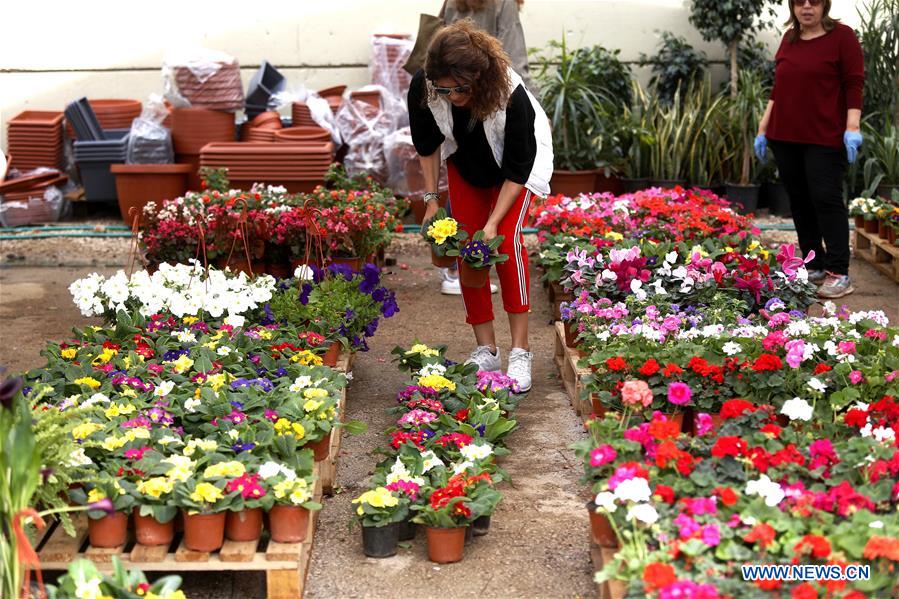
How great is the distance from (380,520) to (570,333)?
1.78 meters

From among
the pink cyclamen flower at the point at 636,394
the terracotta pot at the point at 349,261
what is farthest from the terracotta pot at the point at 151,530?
the terracotta pot at the point at 349,261

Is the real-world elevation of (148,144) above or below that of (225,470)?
below

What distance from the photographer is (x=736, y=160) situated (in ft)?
28.4

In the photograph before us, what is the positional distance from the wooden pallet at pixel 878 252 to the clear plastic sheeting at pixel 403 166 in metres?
2.84

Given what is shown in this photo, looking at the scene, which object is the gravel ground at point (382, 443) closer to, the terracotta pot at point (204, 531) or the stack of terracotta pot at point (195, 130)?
the terracotta pot at point (204, 531)

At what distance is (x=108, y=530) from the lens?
298 cm

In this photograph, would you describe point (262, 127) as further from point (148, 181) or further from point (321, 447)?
point (321, 447)

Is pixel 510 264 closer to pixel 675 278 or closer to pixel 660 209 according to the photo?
pixel 675 278

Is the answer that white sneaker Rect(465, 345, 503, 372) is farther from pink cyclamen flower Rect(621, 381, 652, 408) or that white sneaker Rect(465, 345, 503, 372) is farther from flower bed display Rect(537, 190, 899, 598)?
pink cyclamen flower Rect(621, 381, 652, 408)

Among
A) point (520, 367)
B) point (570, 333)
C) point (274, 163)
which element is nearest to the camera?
point (520, 367)

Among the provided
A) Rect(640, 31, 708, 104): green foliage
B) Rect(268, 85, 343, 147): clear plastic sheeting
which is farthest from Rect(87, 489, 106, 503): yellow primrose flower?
Rect(640, 31, 708, 104): green foliage

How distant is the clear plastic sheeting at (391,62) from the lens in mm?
8836

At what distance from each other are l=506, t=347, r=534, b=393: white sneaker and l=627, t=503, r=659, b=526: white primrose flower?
196 cm

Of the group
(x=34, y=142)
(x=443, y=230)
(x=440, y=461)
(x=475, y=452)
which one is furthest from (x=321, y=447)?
(x=34, y=142)
